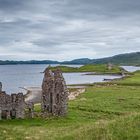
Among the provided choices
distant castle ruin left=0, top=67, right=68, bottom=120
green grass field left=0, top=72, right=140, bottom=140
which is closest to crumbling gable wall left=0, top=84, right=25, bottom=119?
distant castle ruin left=0, top=67, right=68, bottom=120

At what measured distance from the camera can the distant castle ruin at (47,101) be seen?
2191 inches

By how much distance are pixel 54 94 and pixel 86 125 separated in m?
20.8

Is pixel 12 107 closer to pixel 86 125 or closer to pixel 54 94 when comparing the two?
pixel 54 94

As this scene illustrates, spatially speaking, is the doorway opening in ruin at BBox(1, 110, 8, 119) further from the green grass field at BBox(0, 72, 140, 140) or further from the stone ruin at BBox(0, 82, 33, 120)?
the green grass field at BBox(0, 72, 140, 140)

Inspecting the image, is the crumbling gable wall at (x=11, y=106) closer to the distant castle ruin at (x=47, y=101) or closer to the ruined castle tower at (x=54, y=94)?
the distant castle ruin at (x=47, y=101)

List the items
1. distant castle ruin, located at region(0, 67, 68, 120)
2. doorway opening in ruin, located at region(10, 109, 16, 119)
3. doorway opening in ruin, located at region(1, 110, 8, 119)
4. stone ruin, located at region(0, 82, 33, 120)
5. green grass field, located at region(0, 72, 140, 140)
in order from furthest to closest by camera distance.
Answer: doorway opening in ruin, located at region(10, 109, 16, 119), distant castle ruin, located at region(0, 67, 68, 120), stone ruin, located at region(0, 82, 33, 120), doorway opening in ruin, located at region(1, 110, 8, 119), green grass field, located at region(0, 72, 140, 140)

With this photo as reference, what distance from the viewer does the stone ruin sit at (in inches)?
2181

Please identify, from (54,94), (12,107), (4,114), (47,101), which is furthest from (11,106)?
(54,94)

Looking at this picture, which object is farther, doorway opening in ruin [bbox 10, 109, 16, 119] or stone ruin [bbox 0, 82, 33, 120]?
doorway opening in ruin [bbox 10, 109, 16, 119]

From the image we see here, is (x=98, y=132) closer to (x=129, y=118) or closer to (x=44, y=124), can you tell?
(x=129, y=118)

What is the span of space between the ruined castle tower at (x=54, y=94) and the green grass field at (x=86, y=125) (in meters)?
1.92

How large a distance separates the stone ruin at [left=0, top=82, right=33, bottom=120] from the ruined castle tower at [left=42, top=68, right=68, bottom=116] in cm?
393

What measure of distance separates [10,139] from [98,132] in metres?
8.72

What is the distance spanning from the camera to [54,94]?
197ft
